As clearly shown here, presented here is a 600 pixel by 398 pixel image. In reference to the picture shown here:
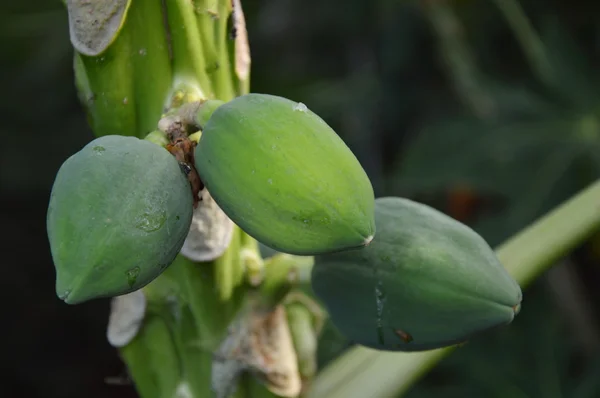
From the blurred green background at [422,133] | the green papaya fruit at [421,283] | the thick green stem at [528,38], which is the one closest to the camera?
the green papaya fruit at [421,283]

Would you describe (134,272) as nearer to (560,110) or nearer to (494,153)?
(494,153)

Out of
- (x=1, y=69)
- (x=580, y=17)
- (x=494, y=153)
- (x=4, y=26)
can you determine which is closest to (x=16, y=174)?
(x=1, y=69)

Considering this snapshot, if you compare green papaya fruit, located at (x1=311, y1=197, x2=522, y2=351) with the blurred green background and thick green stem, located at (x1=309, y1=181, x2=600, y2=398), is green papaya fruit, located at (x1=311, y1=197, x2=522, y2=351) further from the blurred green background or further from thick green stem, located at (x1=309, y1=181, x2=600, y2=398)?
the blurred green background

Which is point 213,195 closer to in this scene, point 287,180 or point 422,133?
point 287,180

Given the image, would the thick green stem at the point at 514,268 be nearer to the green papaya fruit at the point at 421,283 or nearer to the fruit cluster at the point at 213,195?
the green papaya fruit at the point at 421,283

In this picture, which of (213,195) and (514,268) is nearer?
(213,195)

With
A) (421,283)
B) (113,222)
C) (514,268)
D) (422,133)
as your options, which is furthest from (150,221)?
(422,133)

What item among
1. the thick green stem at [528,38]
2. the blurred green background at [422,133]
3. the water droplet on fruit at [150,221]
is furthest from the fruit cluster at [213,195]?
the thick green stem at [528,38]
